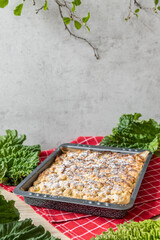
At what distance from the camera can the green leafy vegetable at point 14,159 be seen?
5.39 ft

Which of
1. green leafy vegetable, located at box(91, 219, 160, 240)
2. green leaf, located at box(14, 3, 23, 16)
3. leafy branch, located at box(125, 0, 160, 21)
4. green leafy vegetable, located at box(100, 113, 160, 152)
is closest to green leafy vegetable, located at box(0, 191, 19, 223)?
green leafy vegetable, located at box(91, 219, 160, 240)

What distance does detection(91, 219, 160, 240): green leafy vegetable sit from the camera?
37.4 inches

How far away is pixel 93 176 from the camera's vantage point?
1.50 m

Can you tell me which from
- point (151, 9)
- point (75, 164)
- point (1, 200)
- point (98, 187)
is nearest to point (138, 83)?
point (151, 9)

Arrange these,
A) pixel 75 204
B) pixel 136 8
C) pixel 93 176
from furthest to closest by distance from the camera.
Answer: pixel 136 8, pixel 93 176, pixel 75 204

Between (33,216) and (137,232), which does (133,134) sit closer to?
(33,216)

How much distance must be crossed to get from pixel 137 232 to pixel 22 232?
0.32m

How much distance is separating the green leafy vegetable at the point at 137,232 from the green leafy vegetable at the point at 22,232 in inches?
6.2

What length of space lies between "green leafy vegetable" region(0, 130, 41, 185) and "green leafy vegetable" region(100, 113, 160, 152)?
42 cm

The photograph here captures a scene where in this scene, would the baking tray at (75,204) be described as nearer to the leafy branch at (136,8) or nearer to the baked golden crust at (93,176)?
the baked golden crust at (93,176)

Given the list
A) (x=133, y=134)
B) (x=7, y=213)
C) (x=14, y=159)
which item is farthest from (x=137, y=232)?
(x=133, y=134)

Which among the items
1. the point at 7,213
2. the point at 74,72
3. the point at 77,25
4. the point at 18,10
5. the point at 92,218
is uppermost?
the point at 18,10

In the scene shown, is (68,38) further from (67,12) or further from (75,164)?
(75,164)

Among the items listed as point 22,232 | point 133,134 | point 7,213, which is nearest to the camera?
point 22,232
